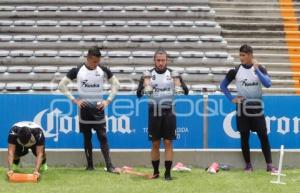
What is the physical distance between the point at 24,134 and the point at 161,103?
5.86ft

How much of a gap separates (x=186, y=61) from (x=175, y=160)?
5.64 meters

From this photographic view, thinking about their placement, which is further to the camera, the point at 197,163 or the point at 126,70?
the point at 126,70

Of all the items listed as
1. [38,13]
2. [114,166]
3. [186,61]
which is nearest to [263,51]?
[186,61]

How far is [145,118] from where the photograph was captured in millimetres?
7984

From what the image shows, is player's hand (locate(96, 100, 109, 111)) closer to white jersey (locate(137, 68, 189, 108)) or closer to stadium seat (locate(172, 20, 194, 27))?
white jersey (locate(137, 68, 189, 108))

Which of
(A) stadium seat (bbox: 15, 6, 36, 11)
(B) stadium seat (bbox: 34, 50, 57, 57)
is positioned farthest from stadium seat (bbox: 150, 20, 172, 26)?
(A) stadium seat (bbox: 15, 6, 36, 11)

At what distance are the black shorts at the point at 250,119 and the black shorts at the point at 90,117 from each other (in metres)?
1.93

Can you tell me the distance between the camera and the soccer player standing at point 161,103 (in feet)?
22.6

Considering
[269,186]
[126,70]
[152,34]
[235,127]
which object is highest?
[152,34]

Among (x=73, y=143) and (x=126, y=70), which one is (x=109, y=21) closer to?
(x=126, y=70)

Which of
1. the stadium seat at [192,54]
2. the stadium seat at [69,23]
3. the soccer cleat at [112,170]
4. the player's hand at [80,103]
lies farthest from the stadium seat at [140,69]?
the soccer cleat at [112,170]

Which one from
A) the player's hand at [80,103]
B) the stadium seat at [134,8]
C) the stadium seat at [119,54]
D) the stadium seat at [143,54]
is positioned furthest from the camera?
the stadium seat at [134,8]

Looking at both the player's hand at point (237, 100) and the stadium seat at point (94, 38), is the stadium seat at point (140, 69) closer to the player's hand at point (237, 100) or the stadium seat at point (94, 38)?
the stadium seat at point (94, 38)

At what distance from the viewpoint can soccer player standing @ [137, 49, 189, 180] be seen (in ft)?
22.6
